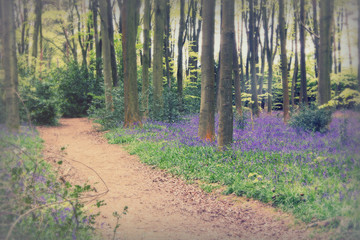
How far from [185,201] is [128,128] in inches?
324

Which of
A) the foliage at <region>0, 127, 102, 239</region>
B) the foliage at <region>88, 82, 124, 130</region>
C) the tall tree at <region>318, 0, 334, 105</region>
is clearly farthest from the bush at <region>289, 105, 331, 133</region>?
the foliage at <region>88, 82, 124, 130</region>

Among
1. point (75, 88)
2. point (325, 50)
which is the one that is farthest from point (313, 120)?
point (75, 88)

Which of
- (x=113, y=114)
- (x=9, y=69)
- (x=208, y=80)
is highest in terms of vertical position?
(x=208, y=80)

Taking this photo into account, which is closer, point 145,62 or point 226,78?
point 226,78

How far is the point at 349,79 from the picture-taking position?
271 centimetres

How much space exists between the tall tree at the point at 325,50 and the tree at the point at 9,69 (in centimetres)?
449

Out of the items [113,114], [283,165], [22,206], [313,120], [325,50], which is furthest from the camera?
[113,114]

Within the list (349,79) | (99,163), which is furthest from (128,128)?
(349,79)

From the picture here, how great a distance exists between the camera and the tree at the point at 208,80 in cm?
977

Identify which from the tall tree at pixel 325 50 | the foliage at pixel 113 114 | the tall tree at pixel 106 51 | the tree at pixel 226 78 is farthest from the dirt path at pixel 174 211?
the tall tree at pixel 106 51

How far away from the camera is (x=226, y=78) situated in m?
8.02

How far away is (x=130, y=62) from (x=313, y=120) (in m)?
8.60

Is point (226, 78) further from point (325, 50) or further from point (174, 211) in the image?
point (174, 211)

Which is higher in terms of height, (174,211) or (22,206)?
(22,206)
